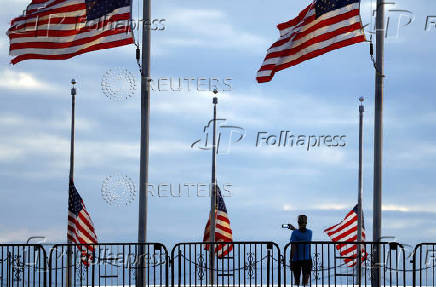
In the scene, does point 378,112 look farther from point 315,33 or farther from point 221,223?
point 221,223

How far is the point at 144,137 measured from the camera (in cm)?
1956

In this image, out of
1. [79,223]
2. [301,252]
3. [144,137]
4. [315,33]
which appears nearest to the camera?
[315,33]

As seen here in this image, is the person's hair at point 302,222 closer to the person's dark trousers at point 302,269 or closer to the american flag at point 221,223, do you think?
the person's dark trousers at point 302,269

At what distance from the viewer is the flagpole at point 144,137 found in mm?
19078

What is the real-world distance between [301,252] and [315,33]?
4768 mm

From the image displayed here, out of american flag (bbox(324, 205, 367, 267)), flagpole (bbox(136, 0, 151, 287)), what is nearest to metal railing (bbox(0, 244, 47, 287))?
flagpole (bbox(136, 0, 151, 287))

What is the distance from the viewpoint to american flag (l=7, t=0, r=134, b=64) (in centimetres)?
1858

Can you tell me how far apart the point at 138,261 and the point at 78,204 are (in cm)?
1032

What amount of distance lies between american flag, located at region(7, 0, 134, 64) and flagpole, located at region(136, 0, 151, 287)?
103 cm

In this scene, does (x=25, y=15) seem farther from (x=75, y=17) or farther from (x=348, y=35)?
(x=348, y=35)

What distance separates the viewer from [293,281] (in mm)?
20672

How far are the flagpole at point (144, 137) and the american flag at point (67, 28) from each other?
1028 mm

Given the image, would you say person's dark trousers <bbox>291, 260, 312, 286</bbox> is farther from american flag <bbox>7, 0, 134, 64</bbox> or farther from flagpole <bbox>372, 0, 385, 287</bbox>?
american flag <bbox>7, 0, 134, 64</bbox>

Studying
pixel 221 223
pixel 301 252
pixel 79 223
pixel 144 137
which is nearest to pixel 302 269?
pixel 301 252
